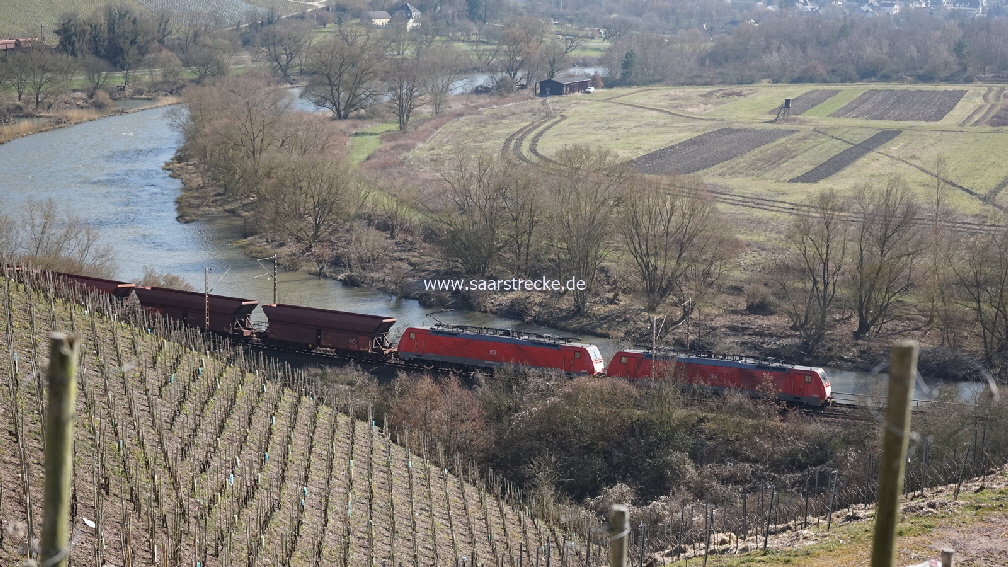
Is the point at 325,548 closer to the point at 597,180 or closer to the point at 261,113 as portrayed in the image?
the point at 597,180

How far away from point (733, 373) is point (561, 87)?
111137 mm

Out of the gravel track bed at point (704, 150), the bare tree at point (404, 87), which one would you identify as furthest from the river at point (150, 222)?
the gravel track bed at point (704, 150)

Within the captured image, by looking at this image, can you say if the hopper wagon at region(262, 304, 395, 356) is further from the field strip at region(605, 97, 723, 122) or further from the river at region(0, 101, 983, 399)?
the field strip at region(605, 97, 723, 122)

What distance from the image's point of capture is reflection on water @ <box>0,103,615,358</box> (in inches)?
2611

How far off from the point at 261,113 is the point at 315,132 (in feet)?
16.3

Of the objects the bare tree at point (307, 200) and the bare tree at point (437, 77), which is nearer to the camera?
the bare tree at point (307, 200)

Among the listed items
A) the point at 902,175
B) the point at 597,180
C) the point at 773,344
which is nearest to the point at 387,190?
the point at 597,180

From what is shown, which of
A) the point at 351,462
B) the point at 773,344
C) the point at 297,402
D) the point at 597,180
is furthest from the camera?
the point at 597,180

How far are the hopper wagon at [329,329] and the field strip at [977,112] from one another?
282 feet

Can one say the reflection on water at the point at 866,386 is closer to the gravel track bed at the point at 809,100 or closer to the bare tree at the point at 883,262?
the bare tree at the point at 883,262

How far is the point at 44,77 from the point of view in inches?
4825

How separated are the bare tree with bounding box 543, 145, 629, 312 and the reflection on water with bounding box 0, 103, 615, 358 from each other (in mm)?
6021

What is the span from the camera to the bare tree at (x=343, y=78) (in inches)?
4934

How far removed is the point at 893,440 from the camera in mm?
7312
